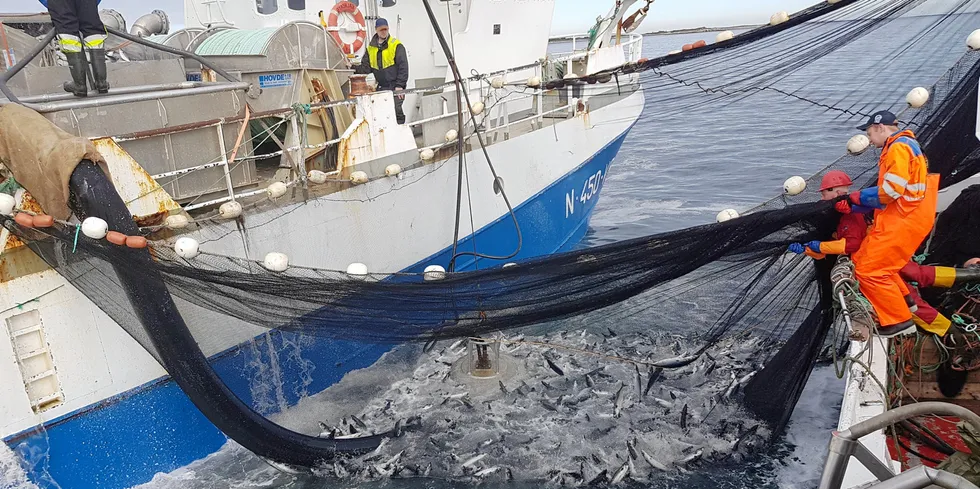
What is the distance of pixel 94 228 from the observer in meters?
4.20

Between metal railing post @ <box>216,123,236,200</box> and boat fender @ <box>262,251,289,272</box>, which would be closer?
boat fender @ <box>262,251,289,272</box>

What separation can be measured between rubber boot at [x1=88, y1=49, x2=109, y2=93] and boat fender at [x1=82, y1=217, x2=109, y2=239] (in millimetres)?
1976

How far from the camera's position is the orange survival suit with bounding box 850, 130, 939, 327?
441 centimetres

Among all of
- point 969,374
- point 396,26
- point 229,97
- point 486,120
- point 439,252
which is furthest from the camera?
point 396,26

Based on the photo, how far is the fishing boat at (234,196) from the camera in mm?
5012

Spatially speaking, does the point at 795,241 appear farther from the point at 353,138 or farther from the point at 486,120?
the point at 486,120

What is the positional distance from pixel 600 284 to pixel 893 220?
202cm

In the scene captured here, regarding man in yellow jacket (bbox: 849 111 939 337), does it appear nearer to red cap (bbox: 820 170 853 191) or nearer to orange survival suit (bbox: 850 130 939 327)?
orange survival suit (bbox: 850 130 939 327)

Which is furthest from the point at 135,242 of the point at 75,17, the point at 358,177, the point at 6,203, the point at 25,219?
the point at 358,177

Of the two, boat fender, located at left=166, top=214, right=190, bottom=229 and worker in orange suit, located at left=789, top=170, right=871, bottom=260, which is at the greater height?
boat fender, located at left=166, top=214, right=190, bottom=229

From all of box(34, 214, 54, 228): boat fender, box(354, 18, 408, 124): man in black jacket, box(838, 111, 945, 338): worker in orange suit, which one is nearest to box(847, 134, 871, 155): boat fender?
box(838, 111, 945, 338): worker in orange suit

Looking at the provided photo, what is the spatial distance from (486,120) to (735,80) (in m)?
3.66

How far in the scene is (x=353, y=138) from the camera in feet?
23.2

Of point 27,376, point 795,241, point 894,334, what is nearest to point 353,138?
point 27,376
